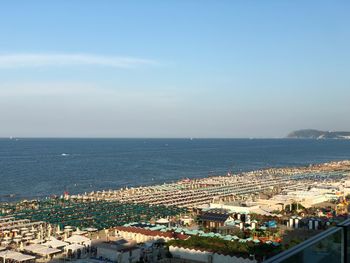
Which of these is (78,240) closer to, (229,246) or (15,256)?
(15,256)

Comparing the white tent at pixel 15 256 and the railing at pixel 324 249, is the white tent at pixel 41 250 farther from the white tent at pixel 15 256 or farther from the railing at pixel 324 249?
the railing at pixel 324 249

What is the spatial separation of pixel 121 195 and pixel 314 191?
14.5 m

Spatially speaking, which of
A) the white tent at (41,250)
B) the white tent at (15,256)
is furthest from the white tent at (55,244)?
the white tent at (15,256)

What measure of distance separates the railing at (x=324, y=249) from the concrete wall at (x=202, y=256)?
13.5 meters

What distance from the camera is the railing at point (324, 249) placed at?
7.89 ft

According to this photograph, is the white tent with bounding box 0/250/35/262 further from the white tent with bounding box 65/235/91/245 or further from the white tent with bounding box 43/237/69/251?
the white tent with bounding box 65/235/91/245

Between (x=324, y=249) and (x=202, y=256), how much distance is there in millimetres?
14458

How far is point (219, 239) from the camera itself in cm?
1823

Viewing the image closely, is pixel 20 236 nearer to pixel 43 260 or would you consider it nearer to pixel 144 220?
pixel 43 260

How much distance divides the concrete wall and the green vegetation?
192 millimetres

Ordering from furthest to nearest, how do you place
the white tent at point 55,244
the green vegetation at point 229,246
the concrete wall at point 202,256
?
the white tent at point 55,244
the green vegetation at point 229,246
the concrete wall at point 202,256

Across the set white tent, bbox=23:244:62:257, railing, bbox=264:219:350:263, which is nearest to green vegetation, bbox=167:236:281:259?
white tent, bbox=23:244:62:257

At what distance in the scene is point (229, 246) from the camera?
1719cm

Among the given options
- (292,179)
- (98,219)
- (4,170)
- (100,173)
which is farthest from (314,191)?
(4,170)
